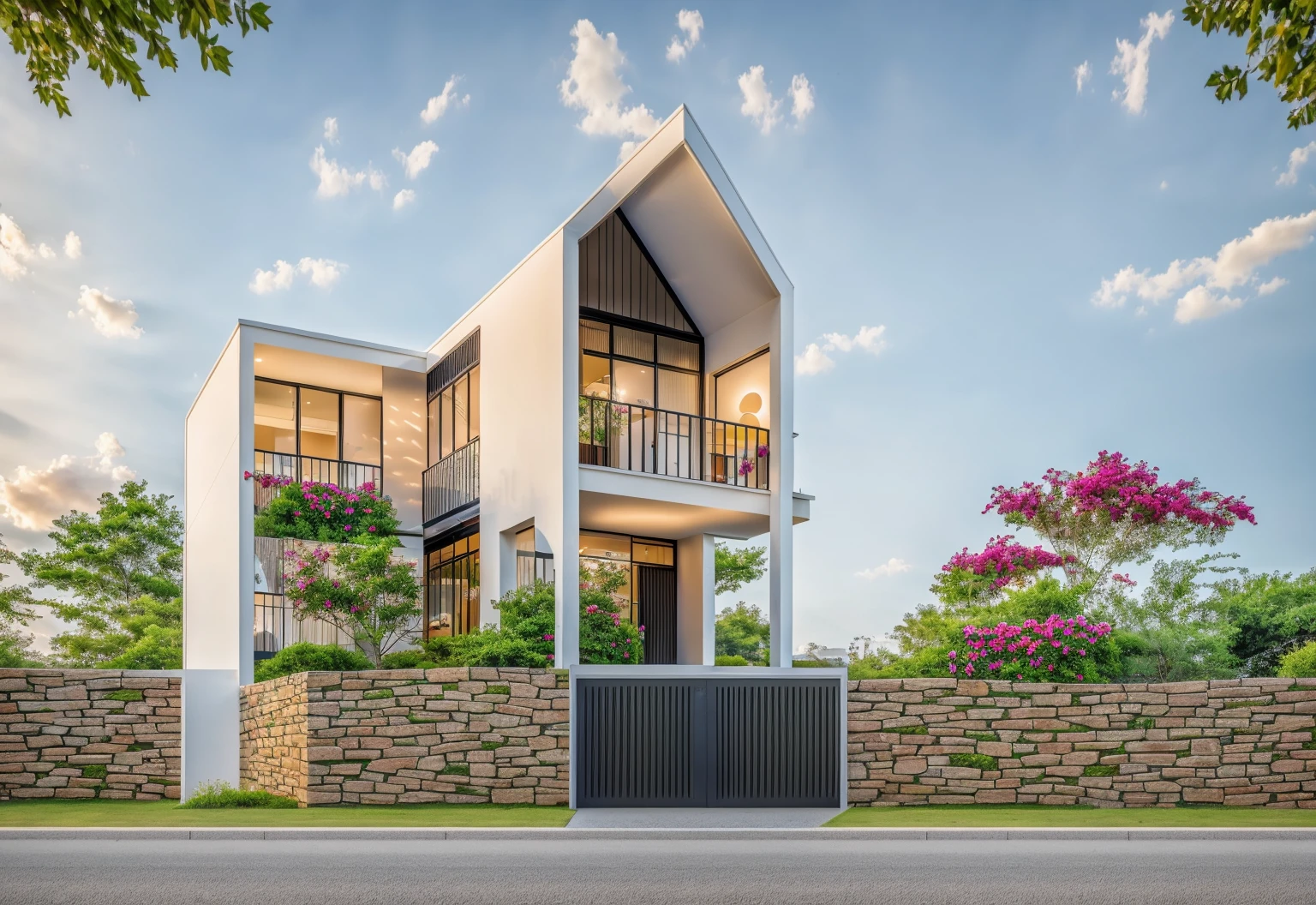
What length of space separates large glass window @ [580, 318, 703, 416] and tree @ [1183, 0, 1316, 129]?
13.0 meters

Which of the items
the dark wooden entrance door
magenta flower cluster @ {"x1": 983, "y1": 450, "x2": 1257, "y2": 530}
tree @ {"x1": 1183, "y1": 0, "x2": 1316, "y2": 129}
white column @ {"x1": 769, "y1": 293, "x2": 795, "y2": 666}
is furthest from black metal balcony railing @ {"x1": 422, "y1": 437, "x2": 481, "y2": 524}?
tree @ {"x1": 1183, "y1": 0, "x2": 1316, "y2": 129}

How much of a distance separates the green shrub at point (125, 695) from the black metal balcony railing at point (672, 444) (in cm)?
798

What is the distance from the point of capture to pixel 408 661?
16.4 m

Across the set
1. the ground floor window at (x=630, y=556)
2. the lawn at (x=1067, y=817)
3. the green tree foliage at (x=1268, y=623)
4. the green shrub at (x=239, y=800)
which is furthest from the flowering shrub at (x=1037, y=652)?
the green shrub at (x=239, y=800)

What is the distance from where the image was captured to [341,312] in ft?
89.8

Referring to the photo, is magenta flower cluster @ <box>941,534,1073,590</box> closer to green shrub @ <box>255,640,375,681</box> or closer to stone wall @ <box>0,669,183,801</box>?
green shrub @ <box>255,640,375,681</box>

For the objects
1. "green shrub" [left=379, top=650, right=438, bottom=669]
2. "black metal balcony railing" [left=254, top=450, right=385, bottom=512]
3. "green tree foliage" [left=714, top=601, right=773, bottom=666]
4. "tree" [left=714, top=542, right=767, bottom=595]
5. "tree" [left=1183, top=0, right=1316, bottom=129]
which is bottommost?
"green tree foliage" [left=714, top=601, right=773, bottom=666]

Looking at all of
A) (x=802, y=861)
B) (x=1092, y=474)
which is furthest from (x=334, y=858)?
(x=1092, y=474)

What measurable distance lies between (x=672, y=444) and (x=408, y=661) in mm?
6231

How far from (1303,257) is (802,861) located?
25122 millimetres

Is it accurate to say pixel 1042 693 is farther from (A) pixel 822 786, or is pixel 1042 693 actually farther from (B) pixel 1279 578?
(B) pixel 1279 578

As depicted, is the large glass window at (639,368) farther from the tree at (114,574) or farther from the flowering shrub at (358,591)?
the tree at (114,574)

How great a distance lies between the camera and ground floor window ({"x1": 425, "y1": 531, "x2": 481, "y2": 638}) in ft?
63.4

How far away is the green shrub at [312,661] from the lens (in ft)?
51.0
